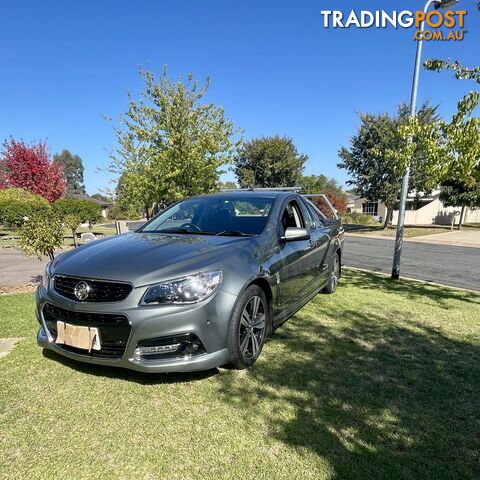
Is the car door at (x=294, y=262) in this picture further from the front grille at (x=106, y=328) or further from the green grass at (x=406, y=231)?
the green grass at (x=406, y=231)

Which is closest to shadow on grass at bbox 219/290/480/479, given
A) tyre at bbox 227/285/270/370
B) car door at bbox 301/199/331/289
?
tyre at bbox 227/285/270/370

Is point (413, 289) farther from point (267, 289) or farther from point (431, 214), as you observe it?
point (431, 214)

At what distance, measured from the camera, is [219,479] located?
2.03 m

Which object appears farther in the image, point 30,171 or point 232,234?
point 30,171

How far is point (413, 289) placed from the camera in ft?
22.0

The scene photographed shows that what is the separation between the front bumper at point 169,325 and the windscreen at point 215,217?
113 centimetres

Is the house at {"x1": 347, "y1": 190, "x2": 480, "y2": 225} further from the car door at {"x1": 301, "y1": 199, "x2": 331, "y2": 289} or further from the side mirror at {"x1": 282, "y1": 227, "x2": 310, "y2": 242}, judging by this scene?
the side mirror at {"x1": 282, "y1": 227, "x2": 310, "y2": 242}

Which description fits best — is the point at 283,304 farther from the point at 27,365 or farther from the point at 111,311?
the point at 27,365

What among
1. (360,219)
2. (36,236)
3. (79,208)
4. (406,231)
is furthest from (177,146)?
(360,219)

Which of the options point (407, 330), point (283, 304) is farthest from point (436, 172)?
point (283, 304)

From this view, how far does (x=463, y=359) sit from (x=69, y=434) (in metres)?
3.55

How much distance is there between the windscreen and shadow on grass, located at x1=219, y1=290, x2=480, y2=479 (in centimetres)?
131

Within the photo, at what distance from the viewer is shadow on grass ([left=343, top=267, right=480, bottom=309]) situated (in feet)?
19.7

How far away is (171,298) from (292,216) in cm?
233
